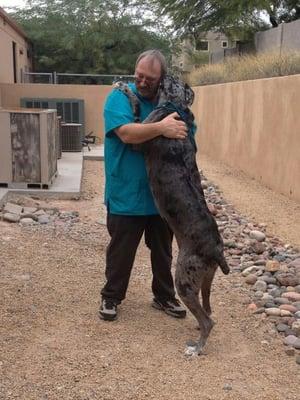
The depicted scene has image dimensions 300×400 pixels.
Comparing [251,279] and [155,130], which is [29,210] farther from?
[155,130]

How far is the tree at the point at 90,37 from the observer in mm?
26609

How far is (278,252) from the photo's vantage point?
5746 millimetres

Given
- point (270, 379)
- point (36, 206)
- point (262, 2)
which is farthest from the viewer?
point (262, 2)

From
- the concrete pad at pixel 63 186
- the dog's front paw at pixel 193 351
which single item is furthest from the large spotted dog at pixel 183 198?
the concrete pad at pixel 63 186

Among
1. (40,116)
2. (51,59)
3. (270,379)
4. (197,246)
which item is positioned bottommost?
(270,379)

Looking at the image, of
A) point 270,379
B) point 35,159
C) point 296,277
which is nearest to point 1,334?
point 270,379

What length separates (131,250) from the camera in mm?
3666

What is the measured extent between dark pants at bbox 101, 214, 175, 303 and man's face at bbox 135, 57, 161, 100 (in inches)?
33.7

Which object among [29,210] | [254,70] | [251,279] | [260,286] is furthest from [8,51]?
[260,286]

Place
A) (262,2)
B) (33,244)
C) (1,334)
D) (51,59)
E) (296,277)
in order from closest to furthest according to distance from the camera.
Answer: (1,334) → (296,277) → (33,244) → (262,2) → (51,59)

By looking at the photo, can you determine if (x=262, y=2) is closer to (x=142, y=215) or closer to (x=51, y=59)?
(x=51, y=59)

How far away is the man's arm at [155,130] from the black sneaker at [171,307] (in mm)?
1373

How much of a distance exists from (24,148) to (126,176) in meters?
4.29

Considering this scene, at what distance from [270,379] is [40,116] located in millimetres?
5287
